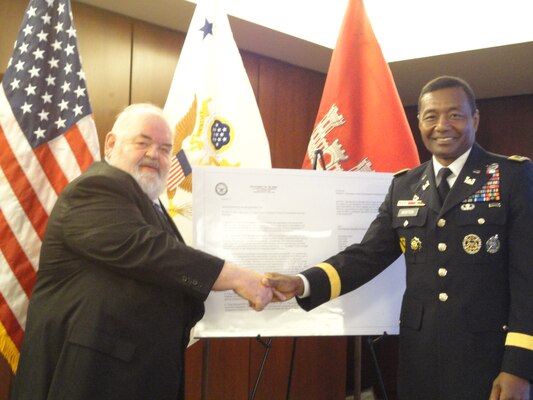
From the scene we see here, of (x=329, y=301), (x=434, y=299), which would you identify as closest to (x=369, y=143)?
(x=329, y=301)

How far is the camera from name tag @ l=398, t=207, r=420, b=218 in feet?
6.38

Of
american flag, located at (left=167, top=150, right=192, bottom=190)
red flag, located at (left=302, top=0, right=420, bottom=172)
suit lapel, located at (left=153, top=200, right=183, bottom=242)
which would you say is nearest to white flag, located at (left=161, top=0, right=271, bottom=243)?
american flag, located at (left=167, top=150, right=192, bottom=190)

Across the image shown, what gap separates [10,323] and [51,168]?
680mm

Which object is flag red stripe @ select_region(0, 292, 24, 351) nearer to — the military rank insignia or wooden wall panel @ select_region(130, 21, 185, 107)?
wooden wall panel @ select_region(130, 21, 185, 107)

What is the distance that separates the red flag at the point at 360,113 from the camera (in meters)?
2.76

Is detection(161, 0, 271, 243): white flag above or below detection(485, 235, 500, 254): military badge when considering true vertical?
above

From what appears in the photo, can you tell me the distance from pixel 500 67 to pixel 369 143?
2.28 meters

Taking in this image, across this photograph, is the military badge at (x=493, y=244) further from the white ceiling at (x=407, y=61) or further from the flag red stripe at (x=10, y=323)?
the white ceiling at (x=407, y=61)

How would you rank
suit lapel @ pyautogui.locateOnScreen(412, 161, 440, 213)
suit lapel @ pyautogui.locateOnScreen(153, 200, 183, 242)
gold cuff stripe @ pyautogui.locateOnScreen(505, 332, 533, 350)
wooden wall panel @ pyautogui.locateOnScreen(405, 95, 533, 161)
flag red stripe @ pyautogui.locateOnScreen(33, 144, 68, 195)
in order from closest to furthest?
gold cuff stripe @ pyautogui.locateOnScreen(505, 332, 533, 350) → suit lapel @ pyautogui.locateOnScreen(412, 161, 440, 213) → suit lapel @ pyautogui.locateOnScreen(153, 200, 183, 242) → flag red stripe @ pyautogui.locateOnScreen(33, 144, 68, 195) → wooden wall panel @ pyautogui.locateOnScreen(405, 95, 533, 161)

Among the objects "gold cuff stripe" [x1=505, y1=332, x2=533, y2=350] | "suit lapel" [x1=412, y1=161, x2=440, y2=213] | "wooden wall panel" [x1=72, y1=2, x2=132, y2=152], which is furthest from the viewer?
"wooden wall panel" [x1=72, y1=2, x2=132, y2=152]

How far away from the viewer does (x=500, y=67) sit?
172 inches

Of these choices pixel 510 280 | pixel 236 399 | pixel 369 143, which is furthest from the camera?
pixel 236 399

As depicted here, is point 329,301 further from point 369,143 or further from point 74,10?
point 74,10

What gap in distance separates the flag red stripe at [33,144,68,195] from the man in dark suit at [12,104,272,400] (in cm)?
51
